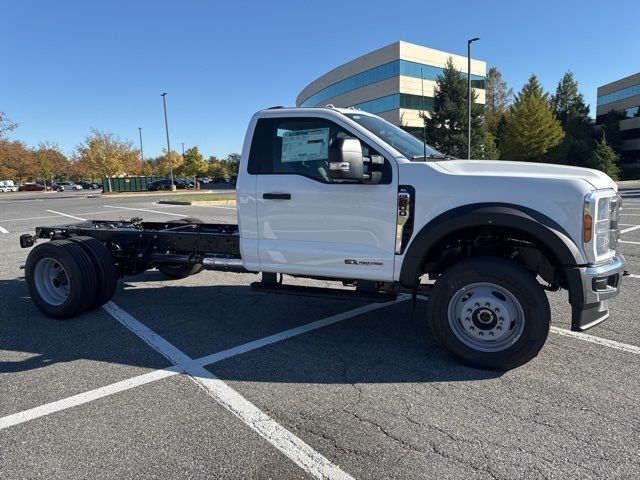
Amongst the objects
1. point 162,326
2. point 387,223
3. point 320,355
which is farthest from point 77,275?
point 387,223

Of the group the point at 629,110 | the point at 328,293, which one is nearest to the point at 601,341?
the point at 328,293

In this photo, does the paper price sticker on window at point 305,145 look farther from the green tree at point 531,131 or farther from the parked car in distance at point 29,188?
the parked car in distance at point 29,188

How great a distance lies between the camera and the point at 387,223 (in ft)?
13.0

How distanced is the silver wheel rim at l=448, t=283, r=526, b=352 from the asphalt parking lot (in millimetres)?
257

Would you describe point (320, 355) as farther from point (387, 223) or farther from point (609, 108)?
point (609, 108)

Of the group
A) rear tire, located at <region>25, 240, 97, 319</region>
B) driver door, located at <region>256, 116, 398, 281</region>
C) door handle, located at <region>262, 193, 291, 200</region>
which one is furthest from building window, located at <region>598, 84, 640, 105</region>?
rear tire, located at <region>25, 240, 97, 319</region>

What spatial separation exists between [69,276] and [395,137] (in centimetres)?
374

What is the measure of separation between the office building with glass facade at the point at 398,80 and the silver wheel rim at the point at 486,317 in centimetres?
4185

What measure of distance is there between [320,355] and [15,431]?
7.42 feet

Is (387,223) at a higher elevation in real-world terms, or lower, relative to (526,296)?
higher

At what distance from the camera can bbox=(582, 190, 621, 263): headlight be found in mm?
3445

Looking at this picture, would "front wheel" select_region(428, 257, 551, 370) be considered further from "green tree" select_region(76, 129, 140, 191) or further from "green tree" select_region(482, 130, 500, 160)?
"green tree" select_region(76, 129, 140, 191)

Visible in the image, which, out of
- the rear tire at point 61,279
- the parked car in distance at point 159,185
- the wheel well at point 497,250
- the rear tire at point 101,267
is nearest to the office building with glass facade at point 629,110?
the parked car in distance at point 159,185

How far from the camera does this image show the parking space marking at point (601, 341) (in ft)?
13.3
